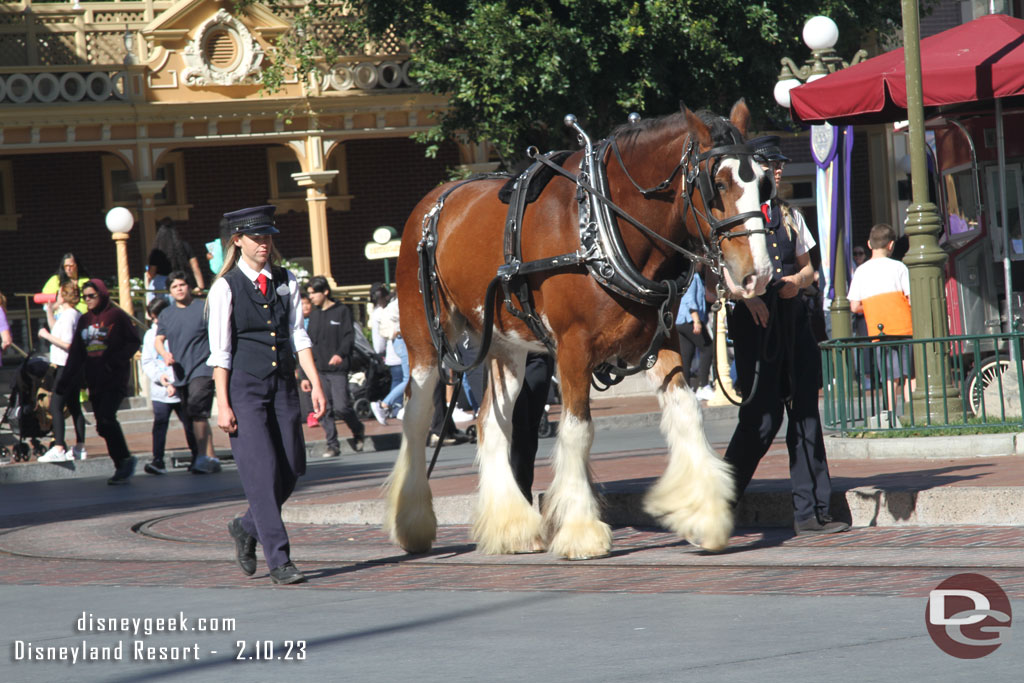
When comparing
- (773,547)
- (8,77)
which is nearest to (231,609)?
(773,547)

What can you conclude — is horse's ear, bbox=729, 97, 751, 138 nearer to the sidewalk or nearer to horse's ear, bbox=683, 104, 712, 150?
horse's ear, bbox=683, 104, 712, 150

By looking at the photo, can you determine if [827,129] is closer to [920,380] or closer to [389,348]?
[920,380]

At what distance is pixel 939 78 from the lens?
11.3 meters

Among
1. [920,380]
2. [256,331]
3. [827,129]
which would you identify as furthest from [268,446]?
[827,129]

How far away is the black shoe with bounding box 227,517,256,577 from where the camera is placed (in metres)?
7.95

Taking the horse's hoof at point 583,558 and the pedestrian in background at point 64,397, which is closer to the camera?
the horse's hoof at point 583,558

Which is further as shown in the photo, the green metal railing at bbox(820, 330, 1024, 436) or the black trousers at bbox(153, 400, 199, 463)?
the black trousers at bbox(153, 400, 199, 463)

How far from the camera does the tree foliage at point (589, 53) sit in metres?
22.6

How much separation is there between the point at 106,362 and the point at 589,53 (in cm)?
1037

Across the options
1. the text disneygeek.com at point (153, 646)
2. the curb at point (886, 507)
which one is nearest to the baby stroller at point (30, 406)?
the curb at point (886, 507)

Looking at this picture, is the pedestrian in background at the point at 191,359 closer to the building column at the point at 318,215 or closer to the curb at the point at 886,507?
the curb at the point at 886,507

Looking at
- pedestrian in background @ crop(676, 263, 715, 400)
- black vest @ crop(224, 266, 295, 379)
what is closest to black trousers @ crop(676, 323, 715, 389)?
pedestrian in background @ crop(676, 263, 715, 400)

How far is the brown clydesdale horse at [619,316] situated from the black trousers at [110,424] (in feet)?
23.3

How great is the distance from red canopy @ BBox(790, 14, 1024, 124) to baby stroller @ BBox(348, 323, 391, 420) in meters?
9.51
